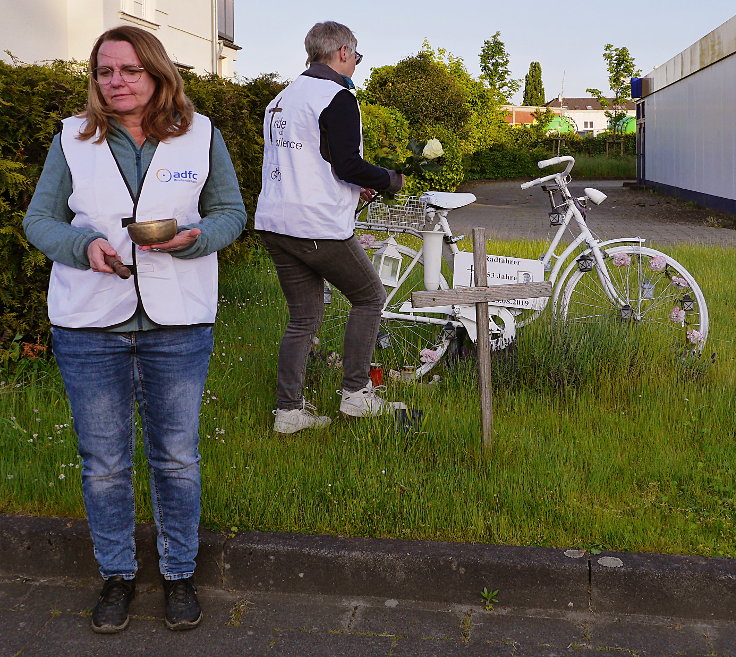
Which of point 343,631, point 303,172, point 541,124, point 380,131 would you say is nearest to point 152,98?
point 303,172

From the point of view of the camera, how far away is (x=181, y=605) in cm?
334

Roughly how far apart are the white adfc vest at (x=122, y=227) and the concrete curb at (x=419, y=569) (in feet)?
3.29

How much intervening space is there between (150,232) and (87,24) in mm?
15467

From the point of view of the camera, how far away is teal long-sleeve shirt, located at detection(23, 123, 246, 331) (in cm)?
299

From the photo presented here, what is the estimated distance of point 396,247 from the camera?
20.0 ft

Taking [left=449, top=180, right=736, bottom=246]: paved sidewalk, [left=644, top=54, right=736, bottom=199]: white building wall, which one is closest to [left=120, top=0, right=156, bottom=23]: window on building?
[left=449, top=180, right=736, bottom=246]: paved sidewalk

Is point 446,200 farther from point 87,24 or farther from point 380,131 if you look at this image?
point 87,24

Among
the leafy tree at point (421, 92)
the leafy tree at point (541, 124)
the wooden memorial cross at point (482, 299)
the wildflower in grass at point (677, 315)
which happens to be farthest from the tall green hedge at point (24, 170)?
the leafy tree at point (541, 124)

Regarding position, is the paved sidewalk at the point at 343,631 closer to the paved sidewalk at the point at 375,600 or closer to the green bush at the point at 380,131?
the paved sidewalk at the point at 375,600

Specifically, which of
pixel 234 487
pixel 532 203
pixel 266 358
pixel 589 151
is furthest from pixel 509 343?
pixel 589 151

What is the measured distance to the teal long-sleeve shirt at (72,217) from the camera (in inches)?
118

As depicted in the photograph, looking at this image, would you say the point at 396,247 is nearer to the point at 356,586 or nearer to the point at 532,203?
the point at 356,586

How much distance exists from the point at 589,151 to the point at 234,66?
24.9 metres

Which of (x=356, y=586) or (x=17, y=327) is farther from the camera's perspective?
(x=17, y=327)
